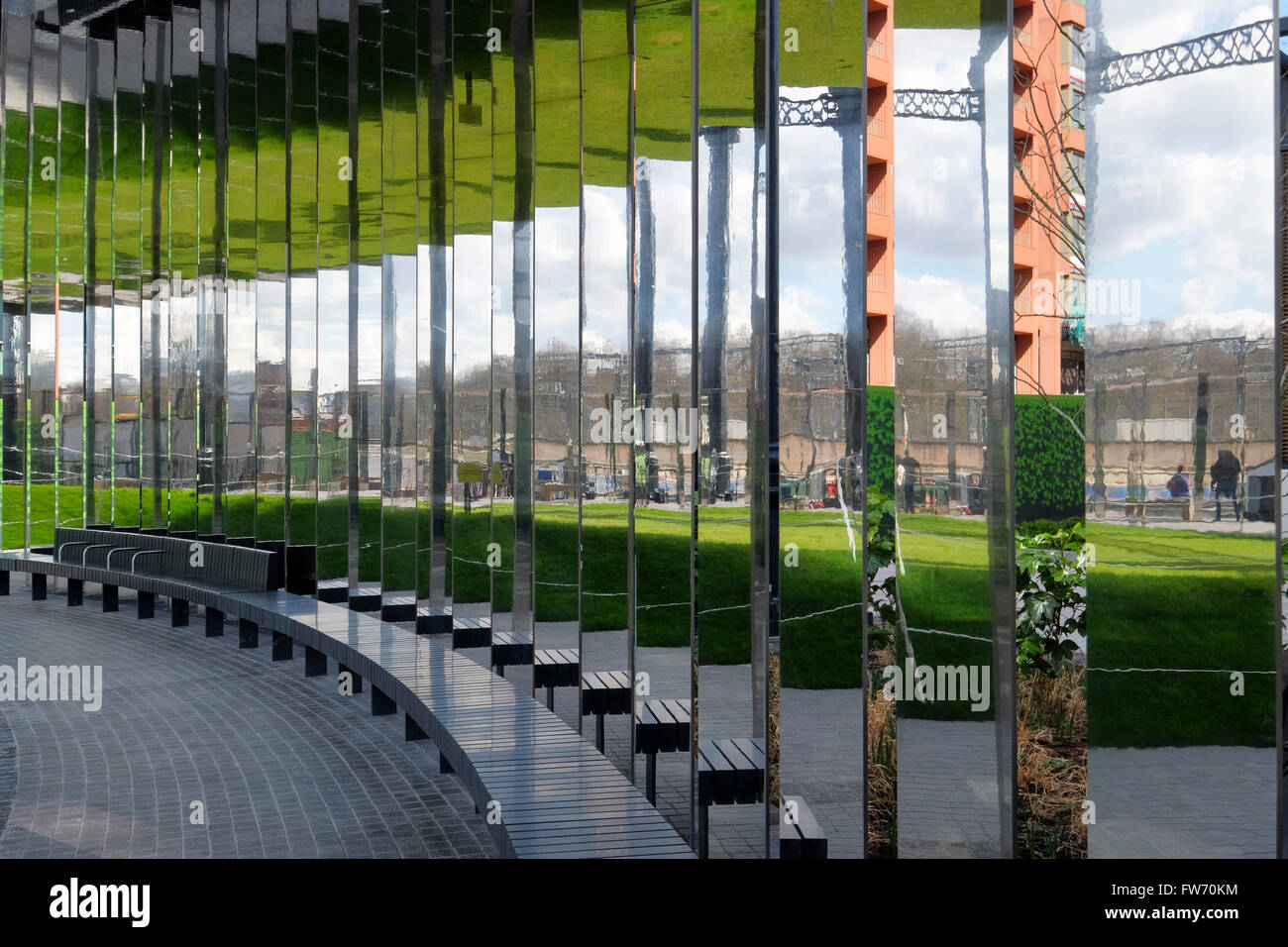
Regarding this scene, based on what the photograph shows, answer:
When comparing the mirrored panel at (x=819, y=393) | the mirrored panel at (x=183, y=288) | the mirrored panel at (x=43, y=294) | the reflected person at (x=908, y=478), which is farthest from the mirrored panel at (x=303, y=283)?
the reflected person at (x=908, y=478)

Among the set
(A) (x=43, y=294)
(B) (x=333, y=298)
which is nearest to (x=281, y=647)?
(B) (x=333, y=298)

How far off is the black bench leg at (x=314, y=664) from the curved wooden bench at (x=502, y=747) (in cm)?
1

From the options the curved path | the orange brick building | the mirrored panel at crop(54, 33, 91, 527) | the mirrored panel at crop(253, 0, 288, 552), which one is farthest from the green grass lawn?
the mirrored panel at crop(54, 33, 91, 527)

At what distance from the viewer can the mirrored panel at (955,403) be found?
4.15m

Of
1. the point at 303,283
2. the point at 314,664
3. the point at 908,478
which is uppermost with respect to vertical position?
the point at 303,283

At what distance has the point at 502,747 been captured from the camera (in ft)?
20.1

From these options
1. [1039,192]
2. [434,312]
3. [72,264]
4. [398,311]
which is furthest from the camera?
[72,264]

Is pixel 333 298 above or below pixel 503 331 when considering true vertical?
above

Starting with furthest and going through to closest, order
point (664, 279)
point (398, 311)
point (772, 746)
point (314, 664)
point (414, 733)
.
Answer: point (398, 311)
point (314, 664)
point (414, 733)
point (664, 279)
point (772, 746)

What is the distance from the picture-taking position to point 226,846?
20.3 ft

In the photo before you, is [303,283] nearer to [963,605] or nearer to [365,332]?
[365,332]

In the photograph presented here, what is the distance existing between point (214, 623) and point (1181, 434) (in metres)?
12.1
